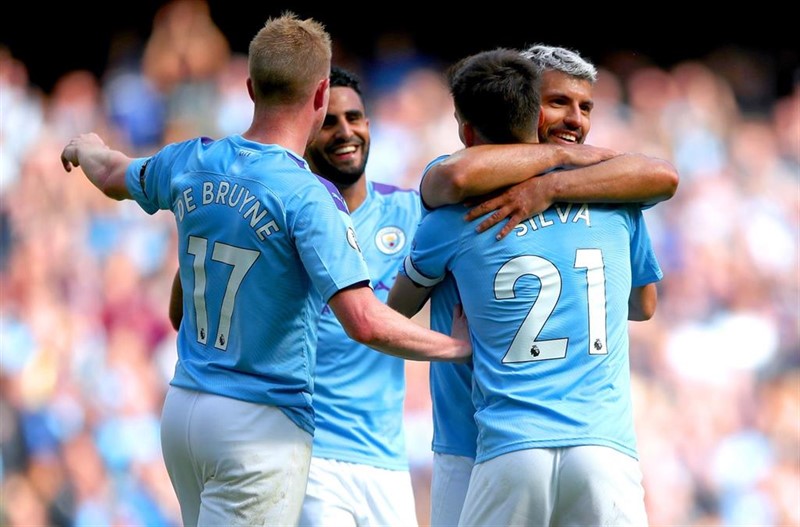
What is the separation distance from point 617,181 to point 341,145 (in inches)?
65.8

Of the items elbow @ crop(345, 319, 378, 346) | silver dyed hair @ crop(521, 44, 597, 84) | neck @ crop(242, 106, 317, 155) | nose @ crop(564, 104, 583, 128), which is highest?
silver dyed hair @ crop(521, 44, 597, 84)

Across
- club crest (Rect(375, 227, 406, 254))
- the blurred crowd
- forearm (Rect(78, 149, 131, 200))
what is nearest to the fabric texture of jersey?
club crest (Rect(375, 227, 406, 254))

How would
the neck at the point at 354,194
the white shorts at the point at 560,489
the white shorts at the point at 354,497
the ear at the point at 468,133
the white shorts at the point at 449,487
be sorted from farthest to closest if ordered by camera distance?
1. the neck at the point at 354,194
2. the white shorts at the point at 354,497
3. the white shorts at the point at 449,487
4. the ear at the point at 468,133
5. the white shorts at the point at 560,489

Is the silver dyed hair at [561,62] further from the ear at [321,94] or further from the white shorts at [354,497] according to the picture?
the white shorts at [354,497]

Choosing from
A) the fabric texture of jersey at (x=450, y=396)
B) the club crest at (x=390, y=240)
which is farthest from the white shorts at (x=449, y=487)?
the club crest at (x=390, y=240)

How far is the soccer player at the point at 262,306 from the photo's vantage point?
10.8 feet

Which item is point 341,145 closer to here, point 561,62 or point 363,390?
point 363,390

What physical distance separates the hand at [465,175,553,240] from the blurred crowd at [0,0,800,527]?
5.77 meters

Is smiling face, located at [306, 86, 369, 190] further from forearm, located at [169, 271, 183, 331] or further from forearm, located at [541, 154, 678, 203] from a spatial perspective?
forearm, located at [541, 154, 678, 203]

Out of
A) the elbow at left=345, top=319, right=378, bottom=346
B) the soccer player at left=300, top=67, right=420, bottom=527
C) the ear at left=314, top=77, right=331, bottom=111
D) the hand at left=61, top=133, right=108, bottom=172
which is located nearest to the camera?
the elbow at left=345, top=319, right=378, bottom=346

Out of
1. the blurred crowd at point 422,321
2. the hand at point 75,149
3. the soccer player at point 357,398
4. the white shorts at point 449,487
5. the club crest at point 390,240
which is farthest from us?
the blurred crowd at point 422,321

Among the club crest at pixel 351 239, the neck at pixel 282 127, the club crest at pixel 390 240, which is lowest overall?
the club crest at pixel 351 239

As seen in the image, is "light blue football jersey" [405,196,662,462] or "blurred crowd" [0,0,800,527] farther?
"blurred crowd" [0,0,800,527]

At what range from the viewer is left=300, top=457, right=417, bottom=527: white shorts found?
4180mm
